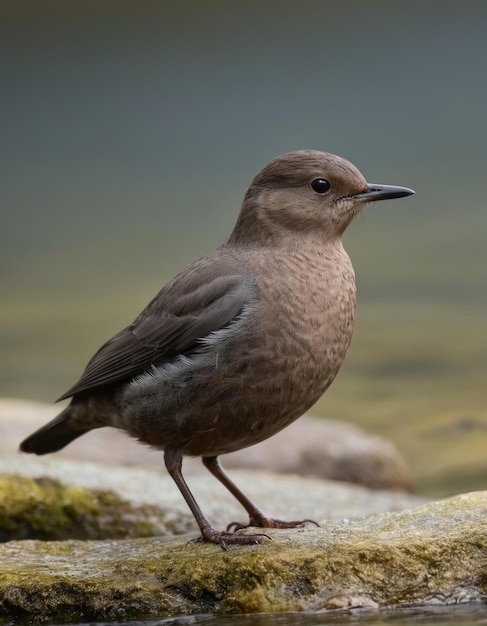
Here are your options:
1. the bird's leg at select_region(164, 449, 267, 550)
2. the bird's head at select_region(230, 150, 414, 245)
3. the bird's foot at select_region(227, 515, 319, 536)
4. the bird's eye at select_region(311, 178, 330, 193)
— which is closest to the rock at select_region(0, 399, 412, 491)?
the bird's foot at select_region(227, 515, 319, 536)

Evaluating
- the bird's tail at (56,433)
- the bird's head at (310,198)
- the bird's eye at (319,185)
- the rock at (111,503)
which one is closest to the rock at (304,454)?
the rock at (111,503)

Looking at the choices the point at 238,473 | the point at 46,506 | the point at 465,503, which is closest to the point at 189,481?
the point at 238,473

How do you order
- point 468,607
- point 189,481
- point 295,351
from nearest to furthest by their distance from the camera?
point 468,607 → point 295,351 → point 189,481

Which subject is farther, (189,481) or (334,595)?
(189,481)

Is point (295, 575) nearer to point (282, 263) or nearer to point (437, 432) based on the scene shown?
point (282, 263)

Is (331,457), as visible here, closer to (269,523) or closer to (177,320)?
(269,523)

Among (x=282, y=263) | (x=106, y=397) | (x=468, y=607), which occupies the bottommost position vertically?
(x=468, y=607)

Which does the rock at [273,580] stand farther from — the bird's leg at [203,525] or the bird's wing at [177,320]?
the bird's wing at [177,320]


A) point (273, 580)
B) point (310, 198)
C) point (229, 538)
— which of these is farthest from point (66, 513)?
point (310, 198)
